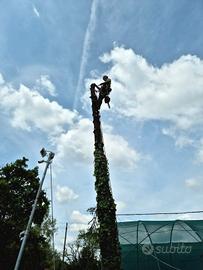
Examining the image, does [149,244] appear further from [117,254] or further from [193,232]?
[117,254]

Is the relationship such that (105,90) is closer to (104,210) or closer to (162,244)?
(104,210)

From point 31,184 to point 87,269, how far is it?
8.97 meters

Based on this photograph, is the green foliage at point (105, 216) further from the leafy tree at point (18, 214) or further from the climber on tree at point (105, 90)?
the leafy tree at point (18, 214)

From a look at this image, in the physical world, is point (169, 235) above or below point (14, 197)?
below

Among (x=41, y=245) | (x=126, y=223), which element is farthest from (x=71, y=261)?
(x=126, y=223)

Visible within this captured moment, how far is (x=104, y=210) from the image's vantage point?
13.8 m

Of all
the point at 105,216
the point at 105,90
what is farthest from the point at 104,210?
the point at 105,90

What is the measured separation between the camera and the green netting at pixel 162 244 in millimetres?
22406

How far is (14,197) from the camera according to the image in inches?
1104

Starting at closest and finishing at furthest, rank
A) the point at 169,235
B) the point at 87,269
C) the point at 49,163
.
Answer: the point at 49,163 → the point at 169,235 → the point at 87,269

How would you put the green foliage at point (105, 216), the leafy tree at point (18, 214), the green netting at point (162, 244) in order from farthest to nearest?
the leafy tree at point (18, 214)
the green netting at point (162, 244)
the green foliage at point (105, 216)

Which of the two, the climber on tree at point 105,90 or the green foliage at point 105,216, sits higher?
the climber on tree at point 105,90

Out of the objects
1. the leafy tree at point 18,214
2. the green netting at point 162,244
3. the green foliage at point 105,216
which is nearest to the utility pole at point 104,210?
the green foliage at point 105,216

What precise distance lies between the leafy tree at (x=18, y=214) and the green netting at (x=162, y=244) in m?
7.38
